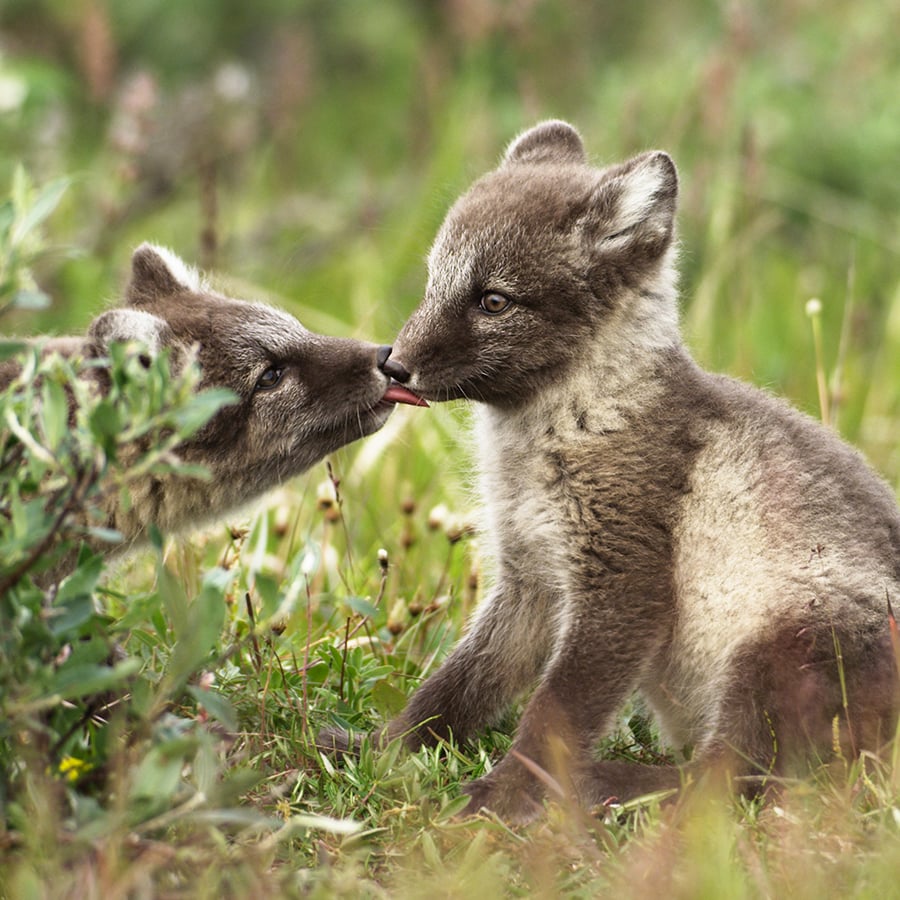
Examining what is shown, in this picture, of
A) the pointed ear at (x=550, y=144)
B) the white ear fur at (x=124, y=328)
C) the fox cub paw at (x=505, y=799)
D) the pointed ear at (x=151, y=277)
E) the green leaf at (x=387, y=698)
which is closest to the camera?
the fox cub paw at (x=505, y=799)

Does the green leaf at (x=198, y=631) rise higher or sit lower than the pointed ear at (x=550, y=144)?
lower

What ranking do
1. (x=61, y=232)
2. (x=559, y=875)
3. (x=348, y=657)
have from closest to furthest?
(x=559, y=875), (x=348, y=657), (x=61, y=232)

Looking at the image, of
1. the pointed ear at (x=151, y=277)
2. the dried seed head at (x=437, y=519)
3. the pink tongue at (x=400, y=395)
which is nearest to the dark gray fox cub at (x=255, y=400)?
the pink tongue at (x=400, y=395)

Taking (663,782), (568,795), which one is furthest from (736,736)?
(568,795)

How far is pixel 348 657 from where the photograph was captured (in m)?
4.49

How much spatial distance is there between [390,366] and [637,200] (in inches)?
37.7

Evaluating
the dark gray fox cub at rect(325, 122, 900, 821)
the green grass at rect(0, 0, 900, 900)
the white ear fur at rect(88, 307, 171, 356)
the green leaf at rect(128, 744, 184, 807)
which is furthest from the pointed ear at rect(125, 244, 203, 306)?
the green leaf at rect(128, 744, 184, 807)

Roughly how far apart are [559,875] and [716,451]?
1.46 metres

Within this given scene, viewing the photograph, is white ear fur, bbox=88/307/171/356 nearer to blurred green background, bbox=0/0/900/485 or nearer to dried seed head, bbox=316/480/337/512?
dried seed head, bbox=316/480/337/512

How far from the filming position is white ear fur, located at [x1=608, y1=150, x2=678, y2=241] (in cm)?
432

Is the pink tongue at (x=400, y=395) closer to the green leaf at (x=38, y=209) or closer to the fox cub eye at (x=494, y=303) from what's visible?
the fox cub eye at (x=494, y=303)

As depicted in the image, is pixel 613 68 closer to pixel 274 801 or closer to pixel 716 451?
pixel 716 451

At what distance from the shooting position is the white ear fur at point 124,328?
4.04 m

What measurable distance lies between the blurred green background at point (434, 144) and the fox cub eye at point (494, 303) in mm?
1332
